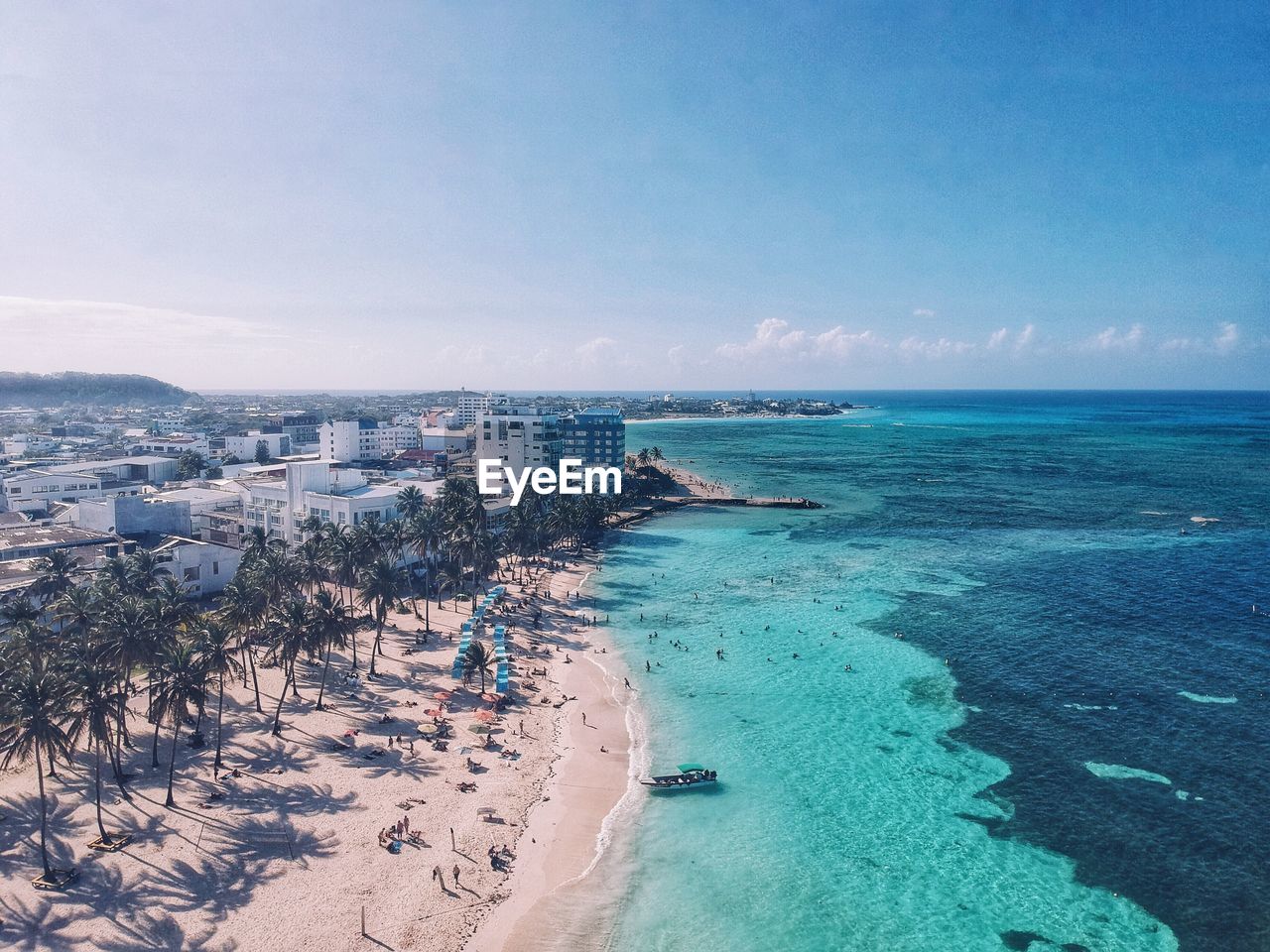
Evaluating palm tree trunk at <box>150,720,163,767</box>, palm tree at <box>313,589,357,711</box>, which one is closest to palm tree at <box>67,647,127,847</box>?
palm tree trunk at <box>150,720,163,767</box>

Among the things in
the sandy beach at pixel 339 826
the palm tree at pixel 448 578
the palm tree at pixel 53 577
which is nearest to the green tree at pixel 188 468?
the palm tree at pixel 53 577

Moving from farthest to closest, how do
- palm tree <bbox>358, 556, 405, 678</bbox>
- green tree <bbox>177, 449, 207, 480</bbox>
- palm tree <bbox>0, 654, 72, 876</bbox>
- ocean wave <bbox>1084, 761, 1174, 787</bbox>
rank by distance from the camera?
green tree <bbox>177, 449, 207, 480</bbox>
palm tree <bbox>358, 556, 405, 678</bbox>
ocean wave <bbox>1084, 761, 1174, 787</bbox>
palm tree <bbox>0, 654, 72, 876</bbox>

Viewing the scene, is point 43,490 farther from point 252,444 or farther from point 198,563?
point 252,444

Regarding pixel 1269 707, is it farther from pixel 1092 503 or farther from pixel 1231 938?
pixel 1092 503

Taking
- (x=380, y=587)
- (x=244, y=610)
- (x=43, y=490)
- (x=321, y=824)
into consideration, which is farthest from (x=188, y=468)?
(x=321, y=824)

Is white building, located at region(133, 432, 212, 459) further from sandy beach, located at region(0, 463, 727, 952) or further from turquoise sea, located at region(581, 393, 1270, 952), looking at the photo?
sandy beach, located at region(0, 463, 727, 952)

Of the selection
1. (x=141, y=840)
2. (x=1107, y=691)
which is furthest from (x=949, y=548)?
(x=141, y=840)

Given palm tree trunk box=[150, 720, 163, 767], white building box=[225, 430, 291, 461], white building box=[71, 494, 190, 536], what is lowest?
palm tree trunk box=[150, 720, 163, 767]

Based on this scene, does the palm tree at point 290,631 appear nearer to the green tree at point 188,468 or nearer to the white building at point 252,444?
the green tree at point 188,468
